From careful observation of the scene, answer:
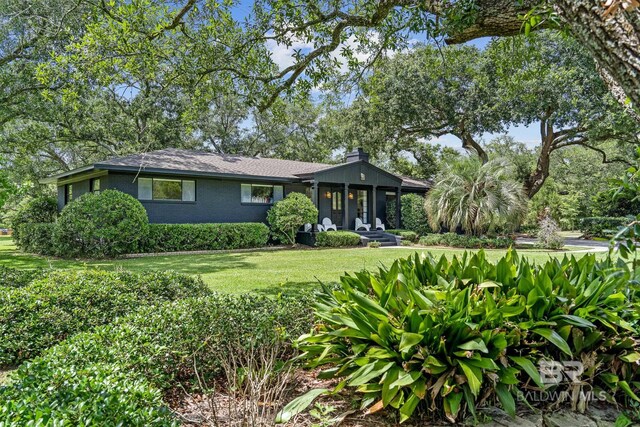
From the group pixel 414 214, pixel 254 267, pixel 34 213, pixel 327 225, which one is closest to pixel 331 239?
pixel 327 225

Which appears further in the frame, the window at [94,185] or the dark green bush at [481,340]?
the window at [94,185]

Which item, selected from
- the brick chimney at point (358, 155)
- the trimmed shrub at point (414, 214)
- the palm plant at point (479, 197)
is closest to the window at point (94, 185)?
the brick chimney at point (358, 155)

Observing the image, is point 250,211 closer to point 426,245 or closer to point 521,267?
point 426,245

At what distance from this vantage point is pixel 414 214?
2125 cm

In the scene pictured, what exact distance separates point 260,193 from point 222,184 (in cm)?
196

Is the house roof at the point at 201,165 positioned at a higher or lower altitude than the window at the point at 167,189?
higher

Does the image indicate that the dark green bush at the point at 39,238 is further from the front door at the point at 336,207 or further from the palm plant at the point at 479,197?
the palm plant at the point at 479,197

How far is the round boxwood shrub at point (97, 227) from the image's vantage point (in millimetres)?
12453

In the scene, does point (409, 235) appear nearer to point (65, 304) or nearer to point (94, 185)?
point (94, 185)

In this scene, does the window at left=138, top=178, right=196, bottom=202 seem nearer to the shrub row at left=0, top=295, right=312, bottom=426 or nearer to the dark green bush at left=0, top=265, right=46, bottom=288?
the dark green bush at left=0, top=265, right=46, bottom=288

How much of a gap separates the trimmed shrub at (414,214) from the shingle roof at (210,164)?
5295 millimetres

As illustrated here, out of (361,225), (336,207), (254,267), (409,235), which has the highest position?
(336,207)

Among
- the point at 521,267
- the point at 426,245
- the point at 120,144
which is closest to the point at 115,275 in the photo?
the point at 521,267

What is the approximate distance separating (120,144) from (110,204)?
492 inches
